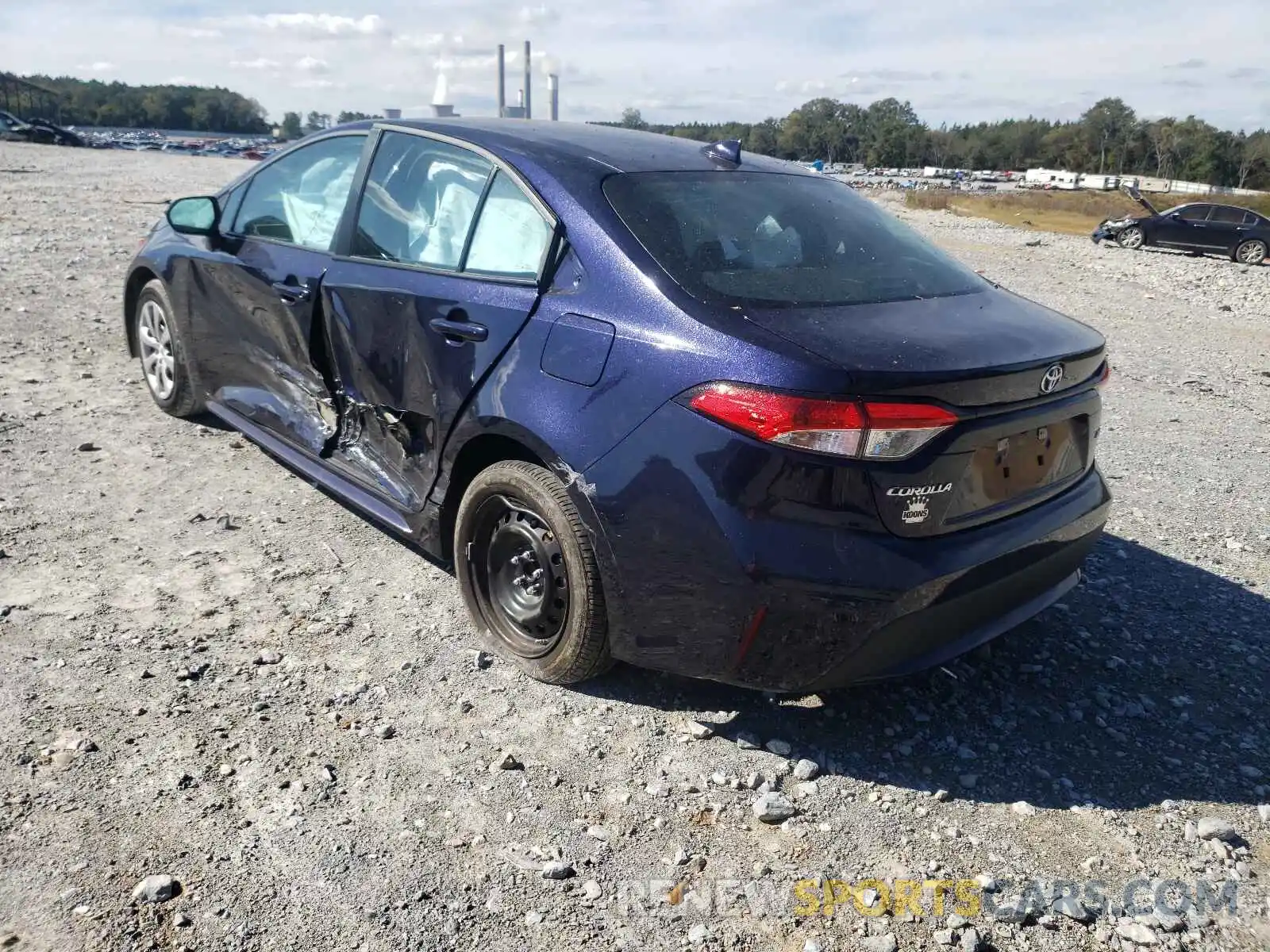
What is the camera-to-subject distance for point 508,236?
10.4 feet

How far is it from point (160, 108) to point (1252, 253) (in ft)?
409

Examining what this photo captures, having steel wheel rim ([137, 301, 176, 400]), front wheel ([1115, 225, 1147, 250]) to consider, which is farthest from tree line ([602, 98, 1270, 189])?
steel wheel rim ([137, 301, 176, 400])

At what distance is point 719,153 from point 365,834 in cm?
262

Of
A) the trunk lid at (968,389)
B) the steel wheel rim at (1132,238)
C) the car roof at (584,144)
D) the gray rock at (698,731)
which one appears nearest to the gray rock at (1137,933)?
the trunk lid at (968,389)

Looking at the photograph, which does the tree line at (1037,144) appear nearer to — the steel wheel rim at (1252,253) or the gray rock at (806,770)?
the steel wheel rim at (1252,253)

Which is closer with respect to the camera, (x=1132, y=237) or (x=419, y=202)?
(x=419, y=202)

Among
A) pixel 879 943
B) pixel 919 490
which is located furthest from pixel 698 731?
pixel 919 490

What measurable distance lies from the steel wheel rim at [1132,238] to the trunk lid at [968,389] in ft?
79.7

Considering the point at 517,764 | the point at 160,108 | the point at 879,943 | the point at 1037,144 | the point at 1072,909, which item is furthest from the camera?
the point at 1037,144

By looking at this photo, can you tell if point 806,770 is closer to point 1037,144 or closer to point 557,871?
point 557,871

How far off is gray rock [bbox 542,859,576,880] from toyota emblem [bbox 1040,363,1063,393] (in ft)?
6.03

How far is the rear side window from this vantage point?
907 inches

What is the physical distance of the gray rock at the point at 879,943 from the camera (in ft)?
7.13

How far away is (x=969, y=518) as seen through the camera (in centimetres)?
263
